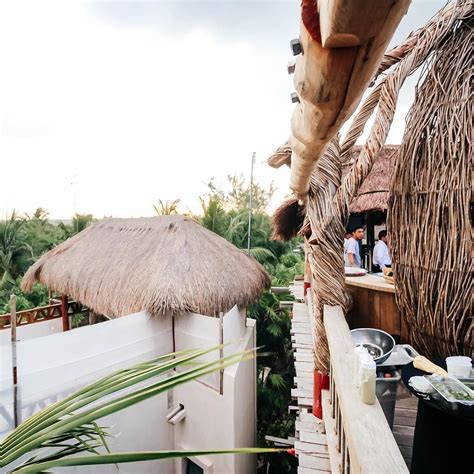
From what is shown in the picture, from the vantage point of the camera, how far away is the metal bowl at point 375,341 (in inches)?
86.0

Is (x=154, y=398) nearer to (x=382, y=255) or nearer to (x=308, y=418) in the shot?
(x=308, y=418)

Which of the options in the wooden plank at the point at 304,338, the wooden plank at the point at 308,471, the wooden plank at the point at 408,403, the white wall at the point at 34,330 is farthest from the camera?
the white wall at the point at 34,330

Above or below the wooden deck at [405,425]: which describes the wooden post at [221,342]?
below

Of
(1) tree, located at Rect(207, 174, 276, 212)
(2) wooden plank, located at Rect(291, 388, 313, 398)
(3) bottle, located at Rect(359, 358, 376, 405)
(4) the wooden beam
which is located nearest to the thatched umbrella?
(2) wooden plank, located at Rect(291, 388, 313, 398)

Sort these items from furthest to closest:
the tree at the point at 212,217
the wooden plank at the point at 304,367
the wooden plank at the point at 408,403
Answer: the tree at the point at 212,217
the wooden plank at the point at 304,367
the wooden plank at the point at 408,403

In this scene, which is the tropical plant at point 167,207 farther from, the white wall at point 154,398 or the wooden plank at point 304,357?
the wooden plank at point 304,357

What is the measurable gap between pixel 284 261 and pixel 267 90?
8550 millimetres

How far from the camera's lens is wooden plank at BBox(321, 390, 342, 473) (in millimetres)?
1758

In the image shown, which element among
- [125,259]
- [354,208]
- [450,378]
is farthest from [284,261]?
[450,378]

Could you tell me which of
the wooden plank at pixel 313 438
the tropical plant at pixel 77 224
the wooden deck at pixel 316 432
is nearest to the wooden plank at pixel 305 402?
the wooden deck at pixel 316 432

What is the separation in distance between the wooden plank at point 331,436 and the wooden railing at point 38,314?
697 cm

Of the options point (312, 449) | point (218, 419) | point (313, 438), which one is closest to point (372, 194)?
point (218, 419)

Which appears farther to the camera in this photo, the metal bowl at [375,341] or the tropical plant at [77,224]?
the tropical plant at [77,224]

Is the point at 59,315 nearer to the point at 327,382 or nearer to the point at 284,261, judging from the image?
the point at 327,382
